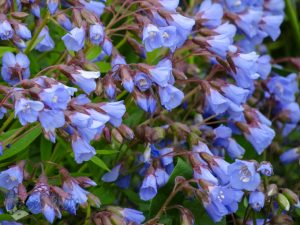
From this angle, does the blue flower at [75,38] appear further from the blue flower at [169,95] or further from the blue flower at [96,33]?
the blue flower at [169,95]

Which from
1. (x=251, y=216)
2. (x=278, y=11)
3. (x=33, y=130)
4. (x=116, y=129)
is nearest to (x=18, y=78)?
(x=33, y=130)

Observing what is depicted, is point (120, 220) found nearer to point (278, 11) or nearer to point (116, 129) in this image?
point (116, 129)

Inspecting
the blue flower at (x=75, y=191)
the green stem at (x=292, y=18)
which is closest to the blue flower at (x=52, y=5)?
the blue flower at (x=75, y=191)

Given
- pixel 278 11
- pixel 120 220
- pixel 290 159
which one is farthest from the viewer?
pixel 278 11

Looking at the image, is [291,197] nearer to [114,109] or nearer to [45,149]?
[114,109]

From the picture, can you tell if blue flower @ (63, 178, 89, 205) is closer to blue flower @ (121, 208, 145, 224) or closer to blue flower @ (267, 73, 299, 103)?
blue flower @ (121, 208, 145, 224)

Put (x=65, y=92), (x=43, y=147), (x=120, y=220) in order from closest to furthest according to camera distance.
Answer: (x=65, y=92)
(x=120, y=220)
(x=43, y=147)

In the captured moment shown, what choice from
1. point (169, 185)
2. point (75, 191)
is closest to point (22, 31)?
point (75, 191)

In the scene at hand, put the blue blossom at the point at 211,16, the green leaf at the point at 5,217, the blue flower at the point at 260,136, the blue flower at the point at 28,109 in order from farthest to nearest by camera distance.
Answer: the blue blossom at the point at 211,16, the blue flower at the point at 260,136, the green leaf at the point at 5,217, the blue flower at the point at 28,109
